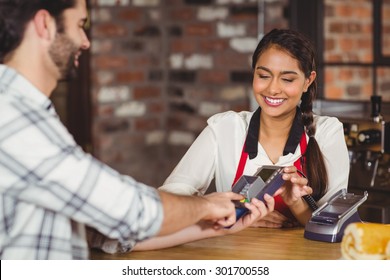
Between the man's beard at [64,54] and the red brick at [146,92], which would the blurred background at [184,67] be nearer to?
the red brick at [146,92]

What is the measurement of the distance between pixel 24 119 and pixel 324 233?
71 cm

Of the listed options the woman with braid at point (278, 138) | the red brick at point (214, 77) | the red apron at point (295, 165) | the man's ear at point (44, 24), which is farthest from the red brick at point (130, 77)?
the man's ear at point (44, 24)

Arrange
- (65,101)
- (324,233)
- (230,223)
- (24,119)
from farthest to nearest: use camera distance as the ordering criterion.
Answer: (65,101) < (324,233) < (230,223) < (24,119)

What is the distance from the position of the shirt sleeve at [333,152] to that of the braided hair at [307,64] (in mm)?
25

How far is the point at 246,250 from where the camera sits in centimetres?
161

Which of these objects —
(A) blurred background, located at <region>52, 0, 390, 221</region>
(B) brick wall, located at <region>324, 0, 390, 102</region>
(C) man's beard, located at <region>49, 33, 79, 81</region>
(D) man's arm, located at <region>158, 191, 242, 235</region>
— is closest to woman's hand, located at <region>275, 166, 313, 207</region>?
(D) man's arm, located at <region>158, 191, 242, 235</region>

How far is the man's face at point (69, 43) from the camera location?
136cm

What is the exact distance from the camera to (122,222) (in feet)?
4.32

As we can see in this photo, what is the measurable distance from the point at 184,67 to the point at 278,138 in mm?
1583

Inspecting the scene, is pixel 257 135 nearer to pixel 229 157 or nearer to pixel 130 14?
pixel 229 157

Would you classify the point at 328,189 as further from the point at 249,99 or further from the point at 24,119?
the point at 249,99

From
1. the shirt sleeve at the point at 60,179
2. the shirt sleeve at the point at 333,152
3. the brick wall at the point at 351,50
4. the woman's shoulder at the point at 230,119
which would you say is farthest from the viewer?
the brick wall at the point at 351,50

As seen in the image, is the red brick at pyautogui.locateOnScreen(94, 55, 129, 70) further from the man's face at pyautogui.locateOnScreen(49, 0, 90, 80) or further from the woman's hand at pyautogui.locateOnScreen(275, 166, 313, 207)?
the man's face at pyautogui.locateOnScreen(49, 0, 90, 80)

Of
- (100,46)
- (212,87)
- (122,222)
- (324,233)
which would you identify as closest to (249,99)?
(212,87)
